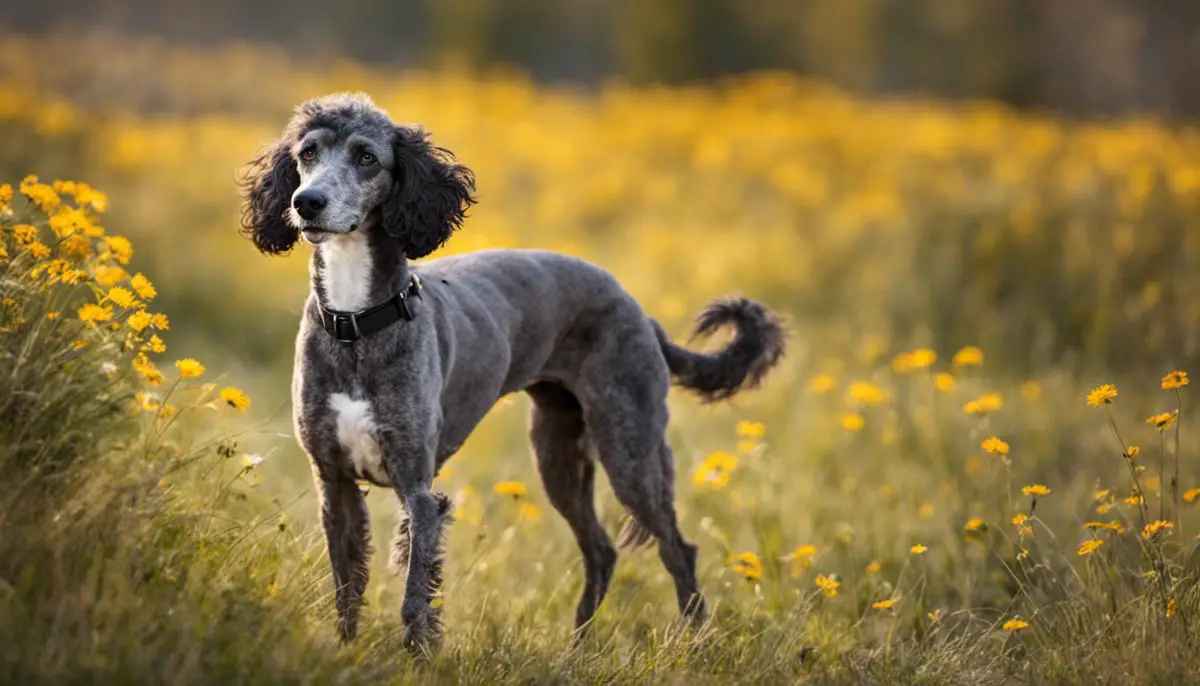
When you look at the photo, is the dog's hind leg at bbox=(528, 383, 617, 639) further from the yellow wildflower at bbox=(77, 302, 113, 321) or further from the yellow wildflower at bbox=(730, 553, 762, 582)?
the yellow wildflower at bbox=(77, 302, 113, 321)

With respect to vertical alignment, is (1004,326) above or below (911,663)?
above

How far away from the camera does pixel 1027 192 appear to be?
39.7 feet

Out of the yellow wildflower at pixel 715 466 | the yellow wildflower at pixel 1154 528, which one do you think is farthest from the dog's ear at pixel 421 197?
the yellow wildflower at pixel 1154 528

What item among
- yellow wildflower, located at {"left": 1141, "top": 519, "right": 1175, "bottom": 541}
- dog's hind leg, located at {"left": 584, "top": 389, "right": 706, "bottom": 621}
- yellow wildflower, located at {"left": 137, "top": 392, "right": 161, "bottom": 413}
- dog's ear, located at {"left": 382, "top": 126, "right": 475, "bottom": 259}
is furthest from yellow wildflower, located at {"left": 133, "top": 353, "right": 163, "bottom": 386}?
yellow wildflower, located at {"left": 1141, "top": 519, "right": 1175, "bottom": 541}

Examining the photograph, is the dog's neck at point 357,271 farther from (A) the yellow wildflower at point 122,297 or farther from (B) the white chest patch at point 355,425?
(A) the yellow wildflower at point 122,297

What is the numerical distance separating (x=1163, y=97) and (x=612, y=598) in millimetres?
22204

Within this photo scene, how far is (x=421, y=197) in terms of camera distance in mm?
4551

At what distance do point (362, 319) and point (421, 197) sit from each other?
0.51 m

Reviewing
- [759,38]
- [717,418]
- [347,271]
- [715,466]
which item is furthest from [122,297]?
[759,38]

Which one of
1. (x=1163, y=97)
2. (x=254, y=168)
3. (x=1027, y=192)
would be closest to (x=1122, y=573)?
(x=254, y=168)

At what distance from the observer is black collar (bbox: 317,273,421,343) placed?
14.4 ft

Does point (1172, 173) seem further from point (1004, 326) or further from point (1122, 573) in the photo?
point (1122, 573)

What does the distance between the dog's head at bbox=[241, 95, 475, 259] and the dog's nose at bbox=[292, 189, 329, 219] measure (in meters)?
0.06

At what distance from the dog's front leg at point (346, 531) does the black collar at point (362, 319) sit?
0.53 metres
